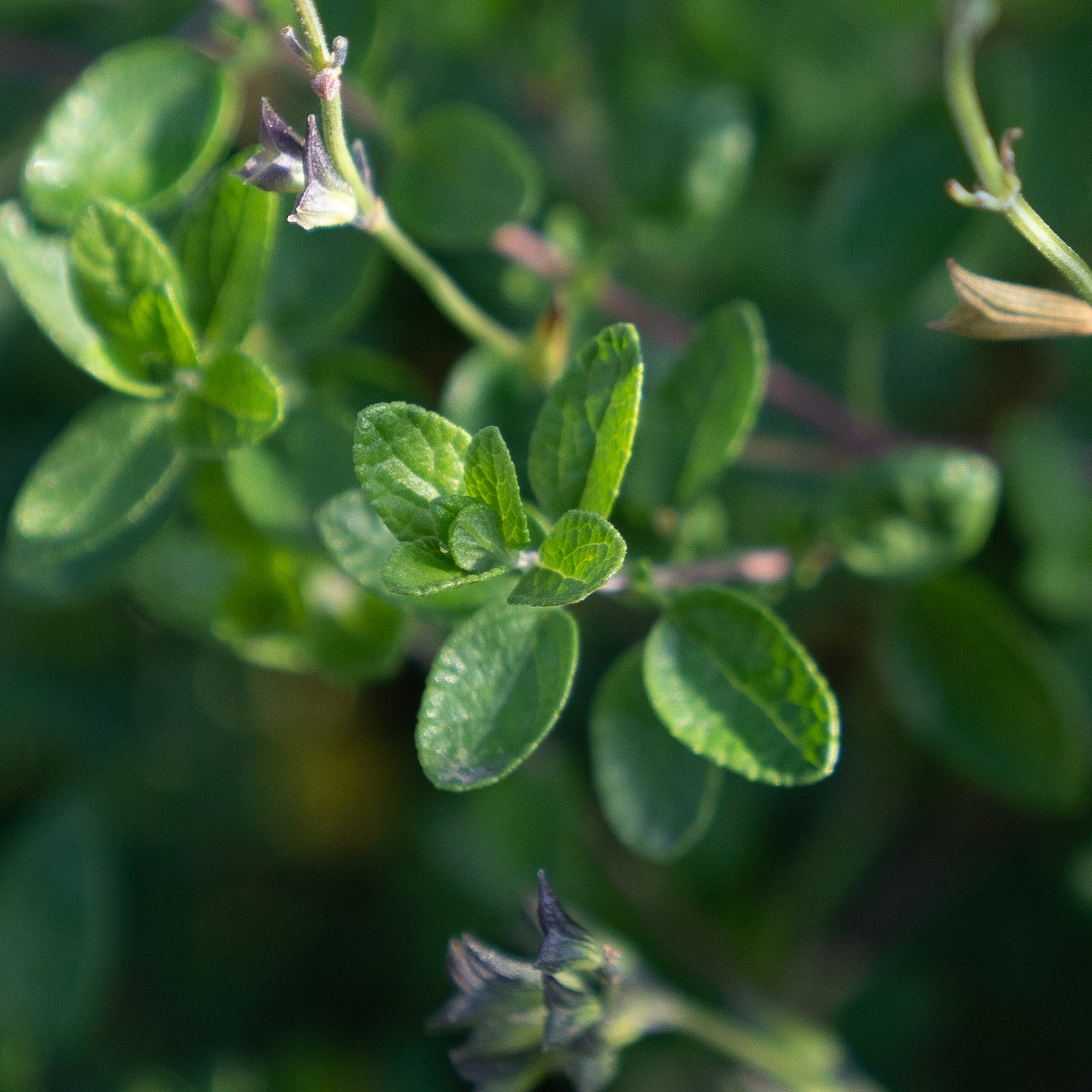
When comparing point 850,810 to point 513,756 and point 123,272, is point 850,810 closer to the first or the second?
point 513,756

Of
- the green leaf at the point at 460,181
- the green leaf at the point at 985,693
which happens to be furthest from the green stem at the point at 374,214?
the green leaf at the point at 985,693

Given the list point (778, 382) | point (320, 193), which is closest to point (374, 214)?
point (320, 193)

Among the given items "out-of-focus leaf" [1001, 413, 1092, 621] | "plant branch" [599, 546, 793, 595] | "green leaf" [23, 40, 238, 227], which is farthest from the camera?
"out-of-focus leaf" [1001, 413, 1092, 621]

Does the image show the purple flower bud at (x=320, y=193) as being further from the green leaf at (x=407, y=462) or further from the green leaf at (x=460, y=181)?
the green leaf at (x=460, y=181)

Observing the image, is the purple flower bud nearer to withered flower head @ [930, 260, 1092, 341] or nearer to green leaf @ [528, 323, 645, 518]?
green leaf @ [528, 323, 645, 518]

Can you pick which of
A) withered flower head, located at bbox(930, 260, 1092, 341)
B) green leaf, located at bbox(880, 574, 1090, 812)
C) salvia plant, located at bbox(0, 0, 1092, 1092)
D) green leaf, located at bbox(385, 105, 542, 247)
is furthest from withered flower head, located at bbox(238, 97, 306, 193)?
green leaf, located at bbox(880, 574, 1090, 812)

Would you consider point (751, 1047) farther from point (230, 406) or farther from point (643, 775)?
point (230, 406)

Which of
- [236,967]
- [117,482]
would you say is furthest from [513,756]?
[236,967]
